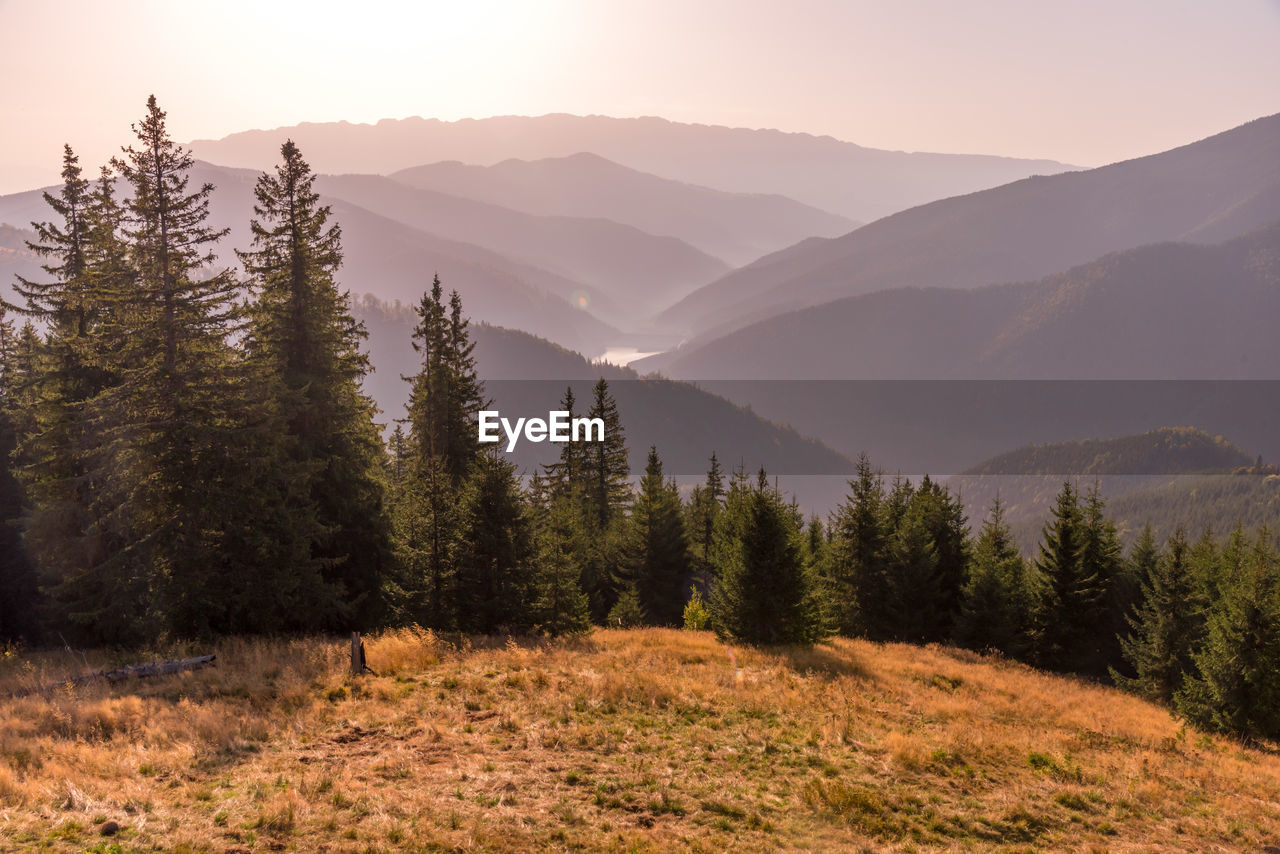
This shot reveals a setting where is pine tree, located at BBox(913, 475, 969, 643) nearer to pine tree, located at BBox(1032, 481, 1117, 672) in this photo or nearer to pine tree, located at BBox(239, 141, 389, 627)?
pine tree, located at BBox(1032, 481, 1117, 672)

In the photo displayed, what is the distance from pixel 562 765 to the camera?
45.5 ft

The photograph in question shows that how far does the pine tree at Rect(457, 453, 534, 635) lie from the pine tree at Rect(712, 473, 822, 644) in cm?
874

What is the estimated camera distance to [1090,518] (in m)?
42.6

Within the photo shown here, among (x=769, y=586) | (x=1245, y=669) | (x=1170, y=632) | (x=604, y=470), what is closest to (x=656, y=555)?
(x=604, y=470)

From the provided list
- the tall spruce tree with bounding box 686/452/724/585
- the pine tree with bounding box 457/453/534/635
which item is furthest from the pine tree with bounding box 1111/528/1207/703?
the pine tree with bounding box 457/453/534/635

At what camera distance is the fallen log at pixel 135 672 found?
1788 cm

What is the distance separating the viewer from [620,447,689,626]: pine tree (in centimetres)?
4884

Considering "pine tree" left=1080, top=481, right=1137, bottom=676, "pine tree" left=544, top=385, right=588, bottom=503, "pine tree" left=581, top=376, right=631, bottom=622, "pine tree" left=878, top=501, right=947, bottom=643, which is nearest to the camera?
"pine tree" left=878, top=501, right=947, bottom=643

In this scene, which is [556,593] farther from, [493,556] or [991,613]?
[991,613]

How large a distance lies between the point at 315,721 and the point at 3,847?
597cm

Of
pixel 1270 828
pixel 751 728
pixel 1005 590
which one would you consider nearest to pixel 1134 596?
pixel 1005 590

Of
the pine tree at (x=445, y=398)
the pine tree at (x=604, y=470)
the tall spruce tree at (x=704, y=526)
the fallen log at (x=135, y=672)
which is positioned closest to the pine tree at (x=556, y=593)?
Answer: the pine tree at (x=445, y=398)

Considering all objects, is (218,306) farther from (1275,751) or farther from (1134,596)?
(1134,596)

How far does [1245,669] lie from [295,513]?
37.4 meters
